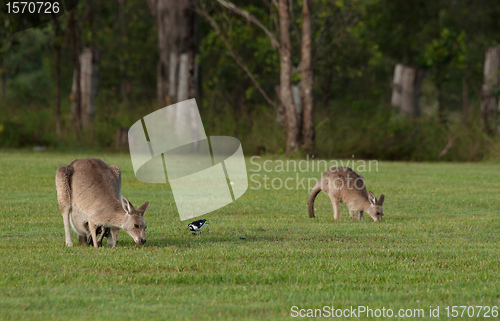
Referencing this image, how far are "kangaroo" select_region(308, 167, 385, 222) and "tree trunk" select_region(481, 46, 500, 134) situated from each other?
14868 mm

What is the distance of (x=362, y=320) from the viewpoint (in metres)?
5.65

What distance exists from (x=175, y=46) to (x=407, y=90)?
8.52 m

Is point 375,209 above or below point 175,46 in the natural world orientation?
below

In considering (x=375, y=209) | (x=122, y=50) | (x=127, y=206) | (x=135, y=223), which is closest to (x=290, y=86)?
(x=375, y=209)

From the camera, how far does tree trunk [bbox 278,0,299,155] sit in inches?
963

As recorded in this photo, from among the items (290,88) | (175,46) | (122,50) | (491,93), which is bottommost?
(491,93)

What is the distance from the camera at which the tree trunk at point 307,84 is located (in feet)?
80.1

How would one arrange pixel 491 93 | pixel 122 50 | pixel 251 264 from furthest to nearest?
pixel 122 50 < pixel 491 93 < pixel 251 264

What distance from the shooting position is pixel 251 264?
Answer: 7.63 metres

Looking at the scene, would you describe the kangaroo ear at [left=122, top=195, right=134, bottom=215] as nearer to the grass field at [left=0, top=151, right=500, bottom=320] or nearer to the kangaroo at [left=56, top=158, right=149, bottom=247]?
the kangaroo at [left=56, top=158, right=149, bottom=247]

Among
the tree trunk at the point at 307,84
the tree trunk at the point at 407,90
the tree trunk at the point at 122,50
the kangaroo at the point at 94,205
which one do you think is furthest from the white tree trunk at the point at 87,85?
the kangaroo at the point at 94,205

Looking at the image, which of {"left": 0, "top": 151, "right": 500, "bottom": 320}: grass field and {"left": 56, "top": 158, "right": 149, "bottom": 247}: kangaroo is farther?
{"left": 56, "top": 158, "right": 149, "bottom": 247}: kangaroo

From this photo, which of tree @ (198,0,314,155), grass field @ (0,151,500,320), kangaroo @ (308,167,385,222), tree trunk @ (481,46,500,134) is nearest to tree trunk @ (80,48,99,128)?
tree @ (198,0,314,155)

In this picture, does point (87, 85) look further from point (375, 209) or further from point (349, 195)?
point (375, 209)
